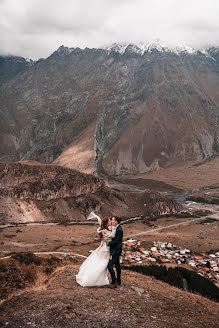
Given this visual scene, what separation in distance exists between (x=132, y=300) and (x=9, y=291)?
5.56 metres

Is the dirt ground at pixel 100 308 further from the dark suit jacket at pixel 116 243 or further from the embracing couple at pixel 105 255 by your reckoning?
the dark suit jacket at pixel 116 243

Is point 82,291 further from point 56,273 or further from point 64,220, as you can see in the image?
point 64,220

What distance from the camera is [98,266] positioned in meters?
12.1

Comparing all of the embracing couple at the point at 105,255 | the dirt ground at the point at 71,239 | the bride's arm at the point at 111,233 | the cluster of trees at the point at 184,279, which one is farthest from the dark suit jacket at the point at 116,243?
the dirt ground at the point at 71,239

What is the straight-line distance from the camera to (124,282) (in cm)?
1438

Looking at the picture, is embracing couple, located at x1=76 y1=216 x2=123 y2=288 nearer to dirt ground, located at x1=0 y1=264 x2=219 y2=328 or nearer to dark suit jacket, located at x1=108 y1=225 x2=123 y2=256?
dark suit jacket, located at x1=108 y1=225 x2=123 y2=256

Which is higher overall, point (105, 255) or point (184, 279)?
point (105, 255)

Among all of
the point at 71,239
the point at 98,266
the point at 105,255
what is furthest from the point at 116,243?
the point at 71,239

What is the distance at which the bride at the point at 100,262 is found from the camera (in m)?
12.1

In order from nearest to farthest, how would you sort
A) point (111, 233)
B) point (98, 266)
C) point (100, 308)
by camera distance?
point (100, 308)
point (111, 233)
point (98, 266)

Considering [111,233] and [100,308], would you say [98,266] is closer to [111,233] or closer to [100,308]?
[111,233]

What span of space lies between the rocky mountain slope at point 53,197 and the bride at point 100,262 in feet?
214

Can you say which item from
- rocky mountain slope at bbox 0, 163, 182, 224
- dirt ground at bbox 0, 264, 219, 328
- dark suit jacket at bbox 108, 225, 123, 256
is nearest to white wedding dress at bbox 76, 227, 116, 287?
dark suit jacket at bbox 108, 225, 123, 256

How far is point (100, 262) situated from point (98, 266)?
7.6 inches
